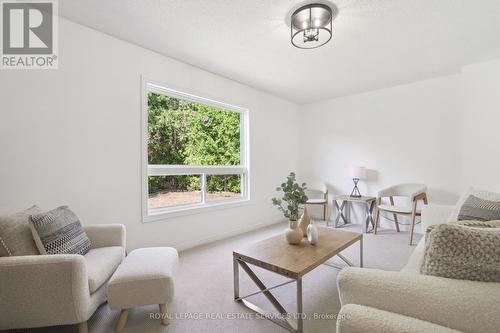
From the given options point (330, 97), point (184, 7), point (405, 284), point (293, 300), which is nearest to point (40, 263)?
point (293, 300)

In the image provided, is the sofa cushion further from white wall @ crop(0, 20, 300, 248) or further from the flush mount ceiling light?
the flush mount ceiling light

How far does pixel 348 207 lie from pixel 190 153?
3.21 meters

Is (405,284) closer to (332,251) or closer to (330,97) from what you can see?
(332,251)

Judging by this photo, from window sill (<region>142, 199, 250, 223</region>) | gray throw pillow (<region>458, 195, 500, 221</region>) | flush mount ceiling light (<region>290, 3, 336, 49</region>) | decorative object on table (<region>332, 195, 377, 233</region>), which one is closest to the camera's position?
gray throw pillow (<region>458, 195, 500, 221</region>)

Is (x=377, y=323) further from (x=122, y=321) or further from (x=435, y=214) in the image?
(x=435, y=214)

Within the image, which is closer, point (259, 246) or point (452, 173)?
point (259, 246)

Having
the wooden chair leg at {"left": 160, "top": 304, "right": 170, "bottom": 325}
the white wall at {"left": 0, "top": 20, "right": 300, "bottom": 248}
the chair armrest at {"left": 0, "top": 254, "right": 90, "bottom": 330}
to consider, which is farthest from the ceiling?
the wooden chair leg at {"left": 160, "top": 304, "right": 170, "bottom": 325}

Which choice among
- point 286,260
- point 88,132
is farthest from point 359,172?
point 88,132

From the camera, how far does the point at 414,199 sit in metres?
3.32

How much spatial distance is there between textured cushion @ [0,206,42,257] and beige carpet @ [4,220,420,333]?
59 centimetres

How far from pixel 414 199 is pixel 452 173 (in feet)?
2.97

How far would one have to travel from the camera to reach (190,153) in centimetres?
331

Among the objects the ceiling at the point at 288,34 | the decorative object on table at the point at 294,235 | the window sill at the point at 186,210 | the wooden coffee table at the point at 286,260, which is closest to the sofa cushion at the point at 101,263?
the window sill at the point at 186,210

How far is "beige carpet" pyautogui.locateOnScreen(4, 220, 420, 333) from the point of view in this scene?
159 centimetres
